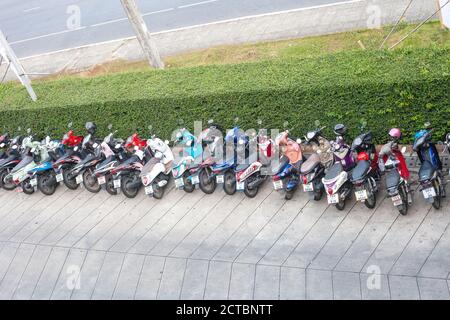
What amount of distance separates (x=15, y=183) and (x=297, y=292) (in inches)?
284

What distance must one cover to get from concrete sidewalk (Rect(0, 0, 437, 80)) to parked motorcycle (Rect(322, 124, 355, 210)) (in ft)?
18.4

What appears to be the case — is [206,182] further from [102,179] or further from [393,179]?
[393,179]

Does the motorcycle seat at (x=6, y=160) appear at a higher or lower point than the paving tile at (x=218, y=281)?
higher

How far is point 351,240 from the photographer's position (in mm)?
7867

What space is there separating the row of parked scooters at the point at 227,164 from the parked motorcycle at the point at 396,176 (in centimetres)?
1

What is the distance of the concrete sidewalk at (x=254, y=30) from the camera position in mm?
13500

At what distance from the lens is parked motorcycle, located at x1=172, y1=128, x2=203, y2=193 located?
9.64 m

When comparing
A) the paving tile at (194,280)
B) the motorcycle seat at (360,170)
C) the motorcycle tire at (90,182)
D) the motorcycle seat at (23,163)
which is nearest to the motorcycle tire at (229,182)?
the paving tile at (194,280)

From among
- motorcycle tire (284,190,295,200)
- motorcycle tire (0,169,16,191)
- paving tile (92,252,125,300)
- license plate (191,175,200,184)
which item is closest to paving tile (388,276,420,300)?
motorcycle tire (284,190,295,200)

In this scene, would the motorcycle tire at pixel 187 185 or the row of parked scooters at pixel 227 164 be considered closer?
the row of parked scooters at pixel 227 164

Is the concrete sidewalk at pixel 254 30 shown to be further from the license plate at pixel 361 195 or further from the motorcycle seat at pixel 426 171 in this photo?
the license plate at pixel 361 195

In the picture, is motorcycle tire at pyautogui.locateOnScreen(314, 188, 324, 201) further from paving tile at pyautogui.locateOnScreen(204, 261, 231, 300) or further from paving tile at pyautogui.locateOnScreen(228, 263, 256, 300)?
paving tile at pyautogui.locateOnScreen(204, 261, 231, 300)

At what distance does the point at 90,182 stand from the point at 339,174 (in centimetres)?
533
